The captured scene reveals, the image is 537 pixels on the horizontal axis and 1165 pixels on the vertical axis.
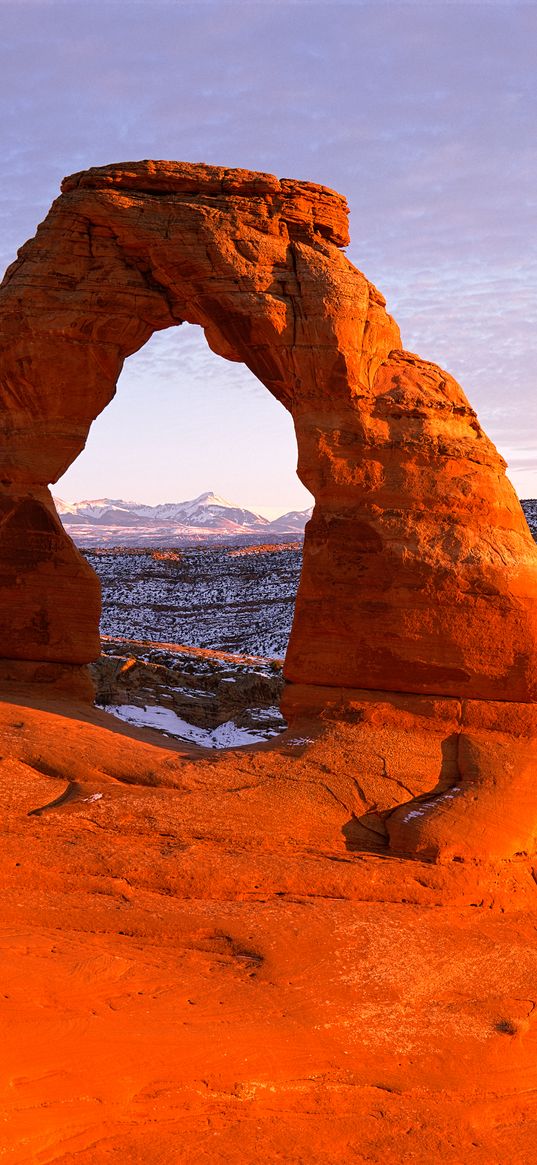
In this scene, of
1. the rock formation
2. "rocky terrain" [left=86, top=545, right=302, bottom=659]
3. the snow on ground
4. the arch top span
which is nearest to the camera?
the rock formation

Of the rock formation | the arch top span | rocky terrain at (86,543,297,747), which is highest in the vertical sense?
the arch top span

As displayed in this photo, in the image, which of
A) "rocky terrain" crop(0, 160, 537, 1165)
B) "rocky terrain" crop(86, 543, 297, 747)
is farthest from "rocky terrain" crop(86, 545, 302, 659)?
"rocky terrain" crop(0, 160, 537, 1165)

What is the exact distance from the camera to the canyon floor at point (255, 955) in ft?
20.4

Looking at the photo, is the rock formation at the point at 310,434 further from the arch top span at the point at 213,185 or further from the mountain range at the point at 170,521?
the mountain range at the point at 170,521

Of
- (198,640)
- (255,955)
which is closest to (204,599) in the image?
(198,640)

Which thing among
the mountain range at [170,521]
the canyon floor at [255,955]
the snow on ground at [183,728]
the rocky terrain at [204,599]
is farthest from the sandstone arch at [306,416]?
the mountain range at [170,521]

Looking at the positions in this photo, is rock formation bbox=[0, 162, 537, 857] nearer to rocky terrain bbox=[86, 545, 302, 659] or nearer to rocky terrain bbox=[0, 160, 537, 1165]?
rocky terrain bbox=[0, 160, 537, 1165]

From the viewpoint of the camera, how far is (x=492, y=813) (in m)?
10.2

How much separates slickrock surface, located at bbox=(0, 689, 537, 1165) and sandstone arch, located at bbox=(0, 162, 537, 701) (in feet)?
2.98

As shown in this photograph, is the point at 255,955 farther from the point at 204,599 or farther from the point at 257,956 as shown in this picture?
the point at 204,599

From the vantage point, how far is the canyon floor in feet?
20.4

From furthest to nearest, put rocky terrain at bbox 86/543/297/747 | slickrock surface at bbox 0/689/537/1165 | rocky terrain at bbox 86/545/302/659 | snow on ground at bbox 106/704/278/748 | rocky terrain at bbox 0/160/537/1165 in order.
A: rocky terrain at bbox 86/545/302/659 → rocky terrain at bbox 86/543/297/747 → snow on ground at bbox 106/704/278/748 → rocky terrain at bbox 0/160/537/1165 → slickrock surface at bbox 0/689/537/1165

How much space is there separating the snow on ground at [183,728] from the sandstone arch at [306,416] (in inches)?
209

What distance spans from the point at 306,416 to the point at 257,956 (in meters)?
6.43
